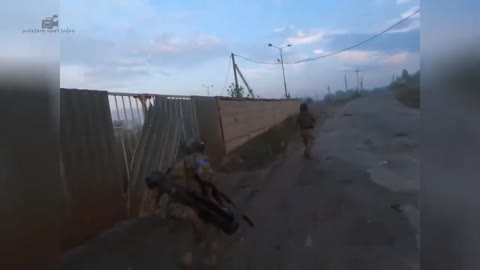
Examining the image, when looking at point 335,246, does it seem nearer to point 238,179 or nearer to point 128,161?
point 128,161

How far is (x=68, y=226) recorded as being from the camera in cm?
475

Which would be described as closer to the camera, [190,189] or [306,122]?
[190,189]

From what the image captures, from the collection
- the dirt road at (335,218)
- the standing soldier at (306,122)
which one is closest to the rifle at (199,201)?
the dirt road at (335,218)

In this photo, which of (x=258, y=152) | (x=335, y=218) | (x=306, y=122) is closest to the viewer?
(x=335, y=218)

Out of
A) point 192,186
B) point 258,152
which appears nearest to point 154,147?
point 192,186

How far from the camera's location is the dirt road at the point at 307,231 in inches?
172

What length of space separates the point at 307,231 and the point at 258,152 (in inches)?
315

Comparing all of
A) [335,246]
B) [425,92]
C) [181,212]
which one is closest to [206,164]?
[181,212]

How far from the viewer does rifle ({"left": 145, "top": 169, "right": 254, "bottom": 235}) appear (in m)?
3.90

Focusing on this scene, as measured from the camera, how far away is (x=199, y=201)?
13.2 feet

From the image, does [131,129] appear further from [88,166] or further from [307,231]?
[307,231]

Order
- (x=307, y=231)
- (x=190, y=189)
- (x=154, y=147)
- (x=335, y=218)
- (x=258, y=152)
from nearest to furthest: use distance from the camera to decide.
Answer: (x=190, y=189)
(x=307, y=231)
(x=335, y=218)
(x=154, y=147)
(x=258, y=152)

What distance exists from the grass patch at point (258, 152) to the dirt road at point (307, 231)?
5.63ft

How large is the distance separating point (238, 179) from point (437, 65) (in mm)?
8153
